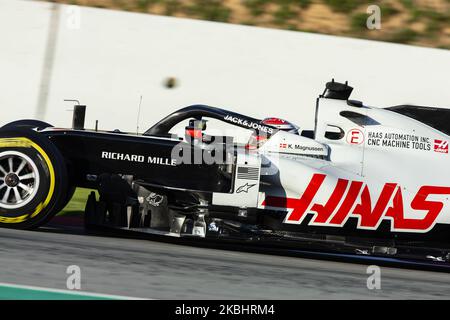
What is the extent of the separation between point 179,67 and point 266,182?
173 inches

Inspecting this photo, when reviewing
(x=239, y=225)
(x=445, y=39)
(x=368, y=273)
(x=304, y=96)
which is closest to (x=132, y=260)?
(x=239, y=225)

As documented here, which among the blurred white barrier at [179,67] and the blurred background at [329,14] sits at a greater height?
the blurred background at [329,14]

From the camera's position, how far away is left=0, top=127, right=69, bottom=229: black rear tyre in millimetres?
6727

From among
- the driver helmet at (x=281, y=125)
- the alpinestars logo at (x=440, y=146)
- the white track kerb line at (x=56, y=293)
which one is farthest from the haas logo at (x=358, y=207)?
the white track kerb line at (x=56, y=293)

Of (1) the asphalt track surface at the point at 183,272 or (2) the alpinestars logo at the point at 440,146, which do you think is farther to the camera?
(2) the alpinestars logo at the point at 440,146

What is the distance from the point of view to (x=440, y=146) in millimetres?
7203

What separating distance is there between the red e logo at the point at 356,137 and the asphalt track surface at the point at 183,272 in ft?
3.72

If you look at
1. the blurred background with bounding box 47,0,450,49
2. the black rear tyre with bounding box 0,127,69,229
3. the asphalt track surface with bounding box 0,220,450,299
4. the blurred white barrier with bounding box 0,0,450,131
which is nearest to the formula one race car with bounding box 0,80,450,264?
the black rear tyre with bounding box 0,127,69,229

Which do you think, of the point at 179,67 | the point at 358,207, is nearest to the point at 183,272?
the point at 358,207

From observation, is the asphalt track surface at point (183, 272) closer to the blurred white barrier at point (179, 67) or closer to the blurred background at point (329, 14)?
the blurred white barrier at point (179, 67)

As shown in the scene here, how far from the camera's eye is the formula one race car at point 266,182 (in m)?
6.83

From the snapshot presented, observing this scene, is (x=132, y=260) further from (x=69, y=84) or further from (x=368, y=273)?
(x=69, y=84)

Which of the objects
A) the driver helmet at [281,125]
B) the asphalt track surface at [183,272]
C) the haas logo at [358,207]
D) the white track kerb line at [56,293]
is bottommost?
the white track kerb line at [56,293]

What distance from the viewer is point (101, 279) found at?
533 cm
